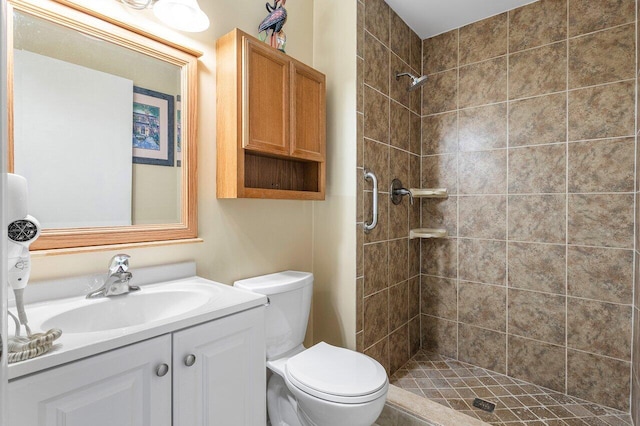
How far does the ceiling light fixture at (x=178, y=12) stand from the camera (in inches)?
47.5

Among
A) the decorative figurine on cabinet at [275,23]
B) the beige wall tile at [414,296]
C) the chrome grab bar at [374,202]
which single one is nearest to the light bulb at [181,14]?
the decorative figurine on cabinet at [275,23]

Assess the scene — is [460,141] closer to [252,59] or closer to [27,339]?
[252,59]

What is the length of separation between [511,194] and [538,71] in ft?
2.63

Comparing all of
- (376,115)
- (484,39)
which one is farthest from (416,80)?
(484,39)

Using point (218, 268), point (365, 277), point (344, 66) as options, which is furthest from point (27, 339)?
point (344, 66)

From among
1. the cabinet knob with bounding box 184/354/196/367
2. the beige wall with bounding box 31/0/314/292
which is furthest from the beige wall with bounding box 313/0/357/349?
the cabinet knob with bounding box 184/354/196/367

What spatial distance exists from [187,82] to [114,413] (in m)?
1.22

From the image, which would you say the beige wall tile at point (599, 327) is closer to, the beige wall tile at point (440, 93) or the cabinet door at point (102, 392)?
the beige wall tile at point (440, 93)

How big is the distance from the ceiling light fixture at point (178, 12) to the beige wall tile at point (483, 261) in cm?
213

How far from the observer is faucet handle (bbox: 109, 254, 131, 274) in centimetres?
113

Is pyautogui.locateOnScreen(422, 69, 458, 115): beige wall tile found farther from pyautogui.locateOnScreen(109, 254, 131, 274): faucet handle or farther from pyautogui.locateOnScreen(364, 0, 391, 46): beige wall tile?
pyautogui.locateOnScreen(109, 254, 131, 274): faucet handle

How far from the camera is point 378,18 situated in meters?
2.03

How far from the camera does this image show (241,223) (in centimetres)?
165

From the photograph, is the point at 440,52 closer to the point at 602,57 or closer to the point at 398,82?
the point at 398,82
